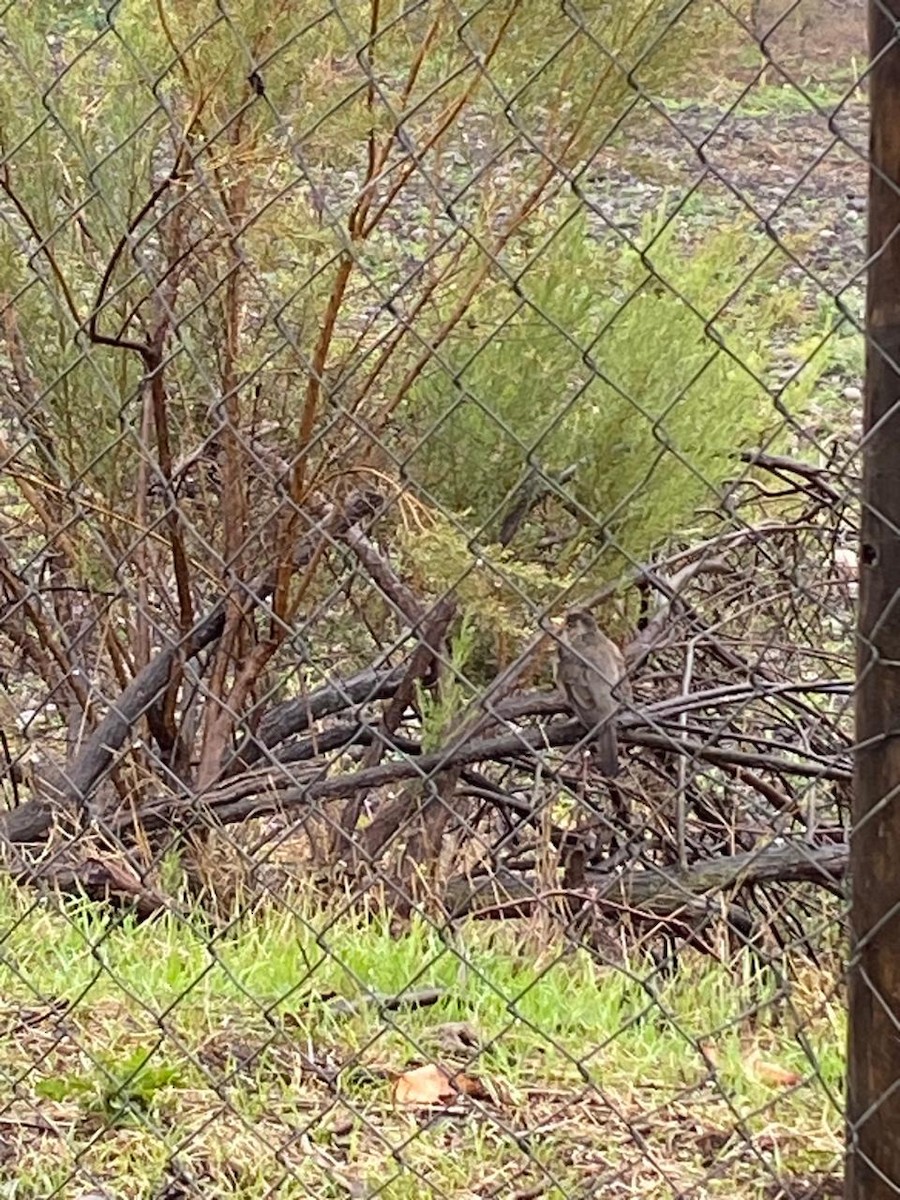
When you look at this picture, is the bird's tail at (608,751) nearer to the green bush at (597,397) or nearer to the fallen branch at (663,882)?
the fallen branch at (663,882)

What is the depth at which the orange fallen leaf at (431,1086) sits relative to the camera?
2.30 metres

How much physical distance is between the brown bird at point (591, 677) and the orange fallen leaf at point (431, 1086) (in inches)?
59.2

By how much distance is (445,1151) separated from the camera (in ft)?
7.14

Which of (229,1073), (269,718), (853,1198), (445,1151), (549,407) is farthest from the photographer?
(269,718)

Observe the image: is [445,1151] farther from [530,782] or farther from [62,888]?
[530,782]

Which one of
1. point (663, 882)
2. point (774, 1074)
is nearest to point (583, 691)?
point (663, 882)

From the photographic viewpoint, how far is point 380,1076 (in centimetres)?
238

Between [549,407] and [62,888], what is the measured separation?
1613mm

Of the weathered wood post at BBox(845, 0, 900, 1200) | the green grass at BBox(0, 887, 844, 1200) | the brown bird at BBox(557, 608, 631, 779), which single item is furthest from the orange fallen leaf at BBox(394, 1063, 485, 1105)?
the brown bird at BBox(557, 608, 631, 779)

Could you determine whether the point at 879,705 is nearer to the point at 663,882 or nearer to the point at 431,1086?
the point at 431,1086

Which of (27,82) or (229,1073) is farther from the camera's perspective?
(27,82)

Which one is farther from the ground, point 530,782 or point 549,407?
point 549,407

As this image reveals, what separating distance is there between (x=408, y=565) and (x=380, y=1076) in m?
1.74

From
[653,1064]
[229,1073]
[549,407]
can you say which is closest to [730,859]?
[549,407]
